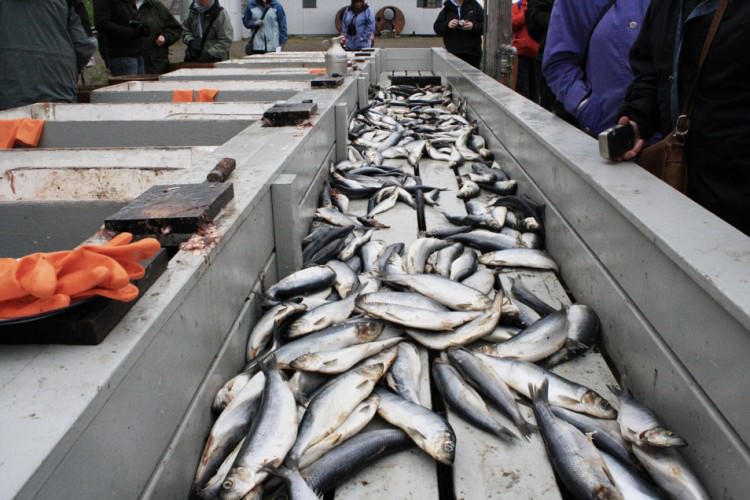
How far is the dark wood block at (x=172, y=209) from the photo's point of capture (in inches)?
79.8

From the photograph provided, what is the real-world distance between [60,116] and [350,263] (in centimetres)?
302

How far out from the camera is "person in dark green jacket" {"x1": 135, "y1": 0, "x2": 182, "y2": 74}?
9.18 meters

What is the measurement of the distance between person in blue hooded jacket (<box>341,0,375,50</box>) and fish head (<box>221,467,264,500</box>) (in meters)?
12.3

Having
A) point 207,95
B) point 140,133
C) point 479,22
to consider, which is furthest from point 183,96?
point 479,22

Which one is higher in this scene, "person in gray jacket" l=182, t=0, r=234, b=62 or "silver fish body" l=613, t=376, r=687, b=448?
"person in gray jacket" l=182, t=0, r=234, b=62

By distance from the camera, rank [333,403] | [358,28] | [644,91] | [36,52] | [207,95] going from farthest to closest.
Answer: [358,28] → [207,95] → [36,52] → [644,91] → [333,403]

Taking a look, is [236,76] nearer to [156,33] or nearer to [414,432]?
[156,33]

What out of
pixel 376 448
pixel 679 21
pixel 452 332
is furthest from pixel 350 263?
pixel 679 21

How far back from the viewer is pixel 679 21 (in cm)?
275

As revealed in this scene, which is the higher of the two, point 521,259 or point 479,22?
point 479,22

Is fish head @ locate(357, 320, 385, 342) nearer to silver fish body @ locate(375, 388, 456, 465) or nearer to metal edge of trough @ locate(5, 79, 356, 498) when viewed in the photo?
silver fish body @ locate(375, 388, 456, 465)

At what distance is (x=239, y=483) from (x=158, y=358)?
0.45 meters

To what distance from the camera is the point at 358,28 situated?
12.9 m

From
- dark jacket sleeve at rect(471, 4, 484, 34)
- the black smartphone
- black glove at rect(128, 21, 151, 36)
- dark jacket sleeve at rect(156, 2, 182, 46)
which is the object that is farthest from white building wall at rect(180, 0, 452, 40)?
the black smartphone
